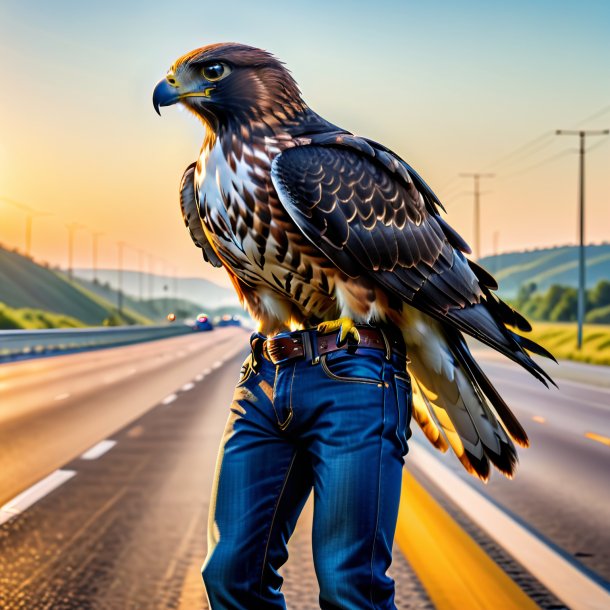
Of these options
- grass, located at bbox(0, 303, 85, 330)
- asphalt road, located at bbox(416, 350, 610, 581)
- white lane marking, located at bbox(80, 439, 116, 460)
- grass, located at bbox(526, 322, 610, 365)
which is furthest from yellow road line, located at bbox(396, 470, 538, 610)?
grass, located at bbox(0, 303, 85, 330)

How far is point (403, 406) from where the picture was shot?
241 cm

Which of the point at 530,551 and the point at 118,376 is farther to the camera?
the point at 118,376

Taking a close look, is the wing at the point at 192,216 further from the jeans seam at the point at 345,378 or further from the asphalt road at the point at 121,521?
the asphalt road at the point at 121,521

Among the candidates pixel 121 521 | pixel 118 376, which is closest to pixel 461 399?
pixel 121 521

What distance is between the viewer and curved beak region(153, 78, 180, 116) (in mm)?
2188

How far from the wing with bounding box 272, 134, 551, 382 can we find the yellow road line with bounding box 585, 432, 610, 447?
10.3 metres

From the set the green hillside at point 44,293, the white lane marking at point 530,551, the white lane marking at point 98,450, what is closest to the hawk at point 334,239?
the white lane marking at point 530,551

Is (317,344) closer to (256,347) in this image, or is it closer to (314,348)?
(314,348)

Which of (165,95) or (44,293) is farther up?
(44,293)

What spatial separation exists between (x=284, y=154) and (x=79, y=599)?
11.6 feet

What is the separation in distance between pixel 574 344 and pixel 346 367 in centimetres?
4412

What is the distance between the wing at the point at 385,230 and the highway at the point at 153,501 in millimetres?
2793

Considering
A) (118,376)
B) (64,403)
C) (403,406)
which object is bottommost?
(64,403)

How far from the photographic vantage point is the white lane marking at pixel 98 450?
10105 mm
